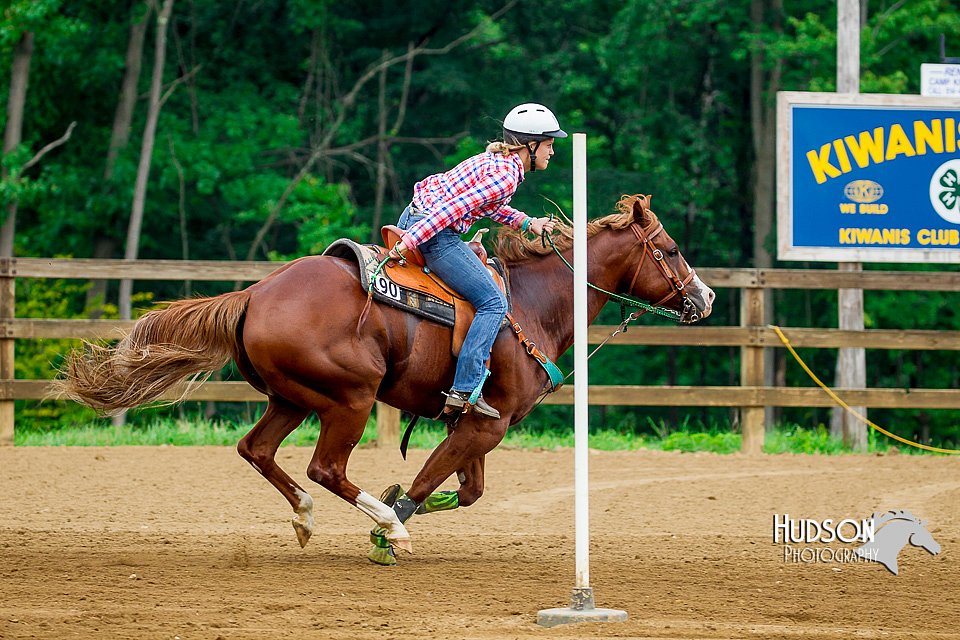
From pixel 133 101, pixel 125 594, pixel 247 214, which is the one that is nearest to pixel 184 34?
pixel 133 101

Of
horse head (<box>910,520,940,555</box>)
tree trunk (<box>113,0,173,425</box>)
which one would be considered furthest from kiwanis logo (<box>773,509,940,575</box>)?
tree trunk (<box>113,0,173,425</box>)

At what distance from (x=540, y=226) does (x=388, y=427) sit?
17.8 feet

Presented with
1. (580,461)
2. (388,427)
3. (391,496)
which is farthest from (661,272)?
(388,427)

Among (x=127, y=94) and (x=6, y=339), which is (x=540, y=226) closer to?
(x=6, y=339)

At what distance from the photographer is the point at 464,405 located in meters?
6.77

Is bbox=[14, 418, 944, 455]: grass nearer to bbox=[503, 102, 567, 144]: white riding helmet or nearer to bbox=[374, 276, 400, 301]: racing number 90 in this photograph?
bbox=[374, 276, 400, 301]: racing number 90

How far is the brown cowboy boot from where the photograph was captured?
265 inches

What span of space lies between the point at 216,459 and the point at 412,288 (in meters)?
4.68

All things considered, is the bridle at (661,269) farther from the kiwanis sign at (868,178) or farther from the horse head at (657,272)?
the kiwanis sign at (868,178)

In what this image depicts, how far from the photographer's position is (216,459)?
1092cm

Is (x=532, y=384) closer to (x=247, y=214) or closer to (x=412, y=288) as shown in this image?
(x=412, y=288)

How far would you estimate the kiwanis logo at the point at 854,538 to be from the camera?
711 cm

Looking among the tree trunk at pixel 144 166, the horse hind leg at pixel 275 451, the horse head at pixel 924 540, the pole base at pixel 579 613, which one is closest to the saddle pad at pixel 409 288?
the horse hind leg at pixel 275 451

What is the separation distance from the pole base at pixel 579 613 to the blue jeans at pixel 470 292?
1680mm
